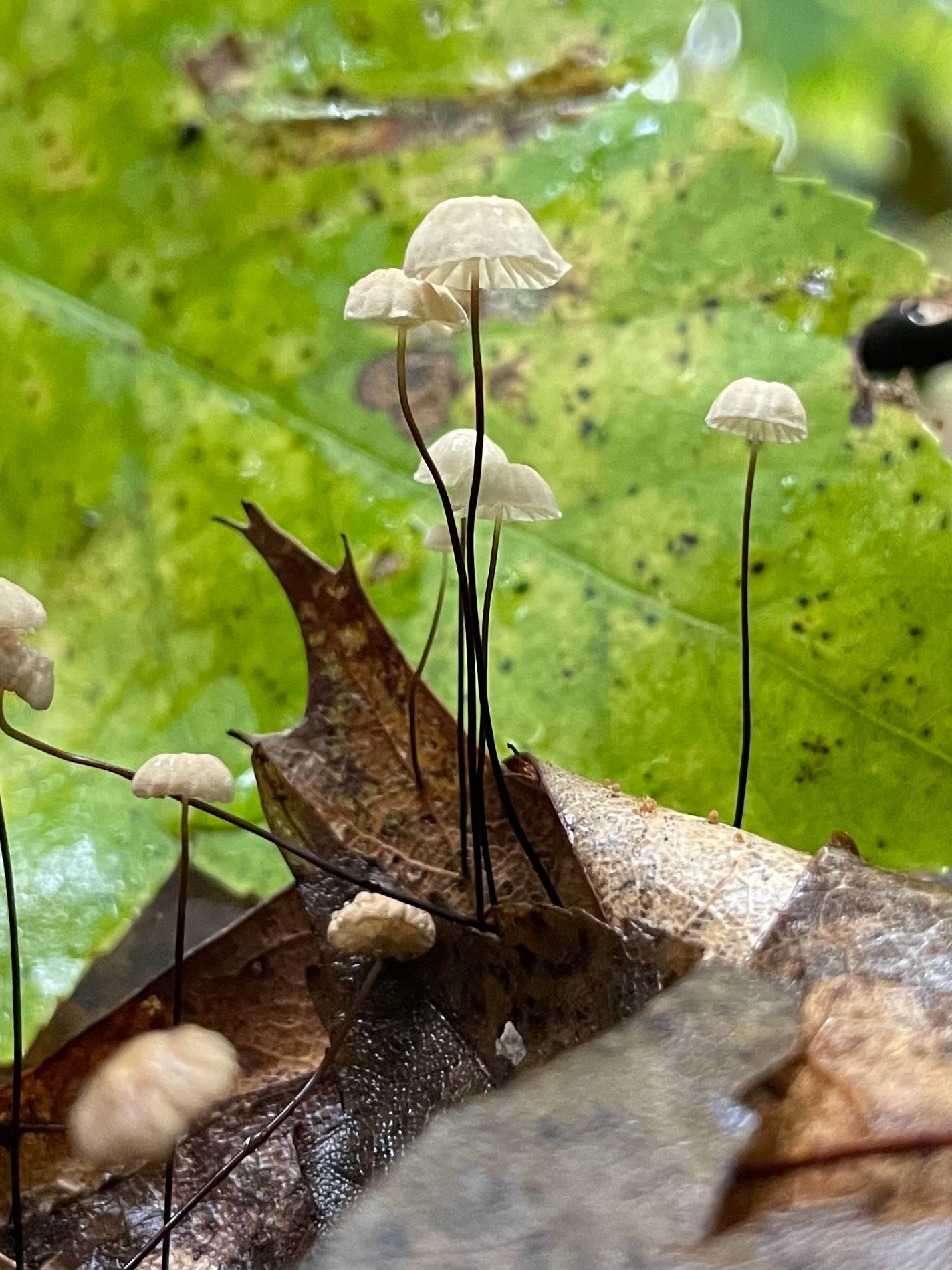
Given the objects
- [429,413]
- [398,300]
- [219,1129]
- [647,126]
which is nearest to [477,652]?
[398,300]

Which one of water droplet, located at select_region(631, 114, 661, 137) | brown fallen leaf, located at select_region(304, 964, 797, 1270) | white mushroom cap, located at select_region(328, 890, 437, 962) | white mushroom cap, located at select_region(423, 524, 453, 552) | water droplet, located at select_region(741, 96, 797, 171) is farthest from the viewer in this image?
water droplet, located at select_region(741, 96, 797, 171)

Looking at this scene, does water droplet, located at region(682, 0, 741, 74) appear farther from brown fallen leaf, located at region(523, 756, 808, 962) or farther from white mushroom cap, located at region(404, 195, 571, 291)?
brown fallen leaf, located at region(523, 756, 808, 962)

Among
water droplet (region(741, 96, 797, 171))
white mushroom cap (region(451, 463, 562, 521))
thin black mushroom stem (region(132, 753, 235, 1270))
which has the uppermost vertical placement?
water droplet (region(741, 96, 797, 171))

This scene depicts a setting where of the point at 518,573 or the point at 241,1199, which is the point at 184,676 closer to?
the point at 518,573

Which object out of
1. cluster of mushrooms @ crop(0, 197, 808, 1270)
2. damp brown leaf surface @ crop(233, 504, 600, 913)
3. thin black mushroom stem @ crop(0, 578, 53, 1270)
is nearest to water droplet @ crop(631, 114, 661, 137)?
cluster of mushrooms @ crop(0, 197, 808, 1270)

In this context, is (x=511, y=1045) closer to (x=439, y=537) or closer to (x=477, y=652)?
(x=477, y=652)

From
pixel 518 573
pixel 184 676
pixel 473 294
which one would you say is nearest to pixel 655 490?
pixel 518 573
